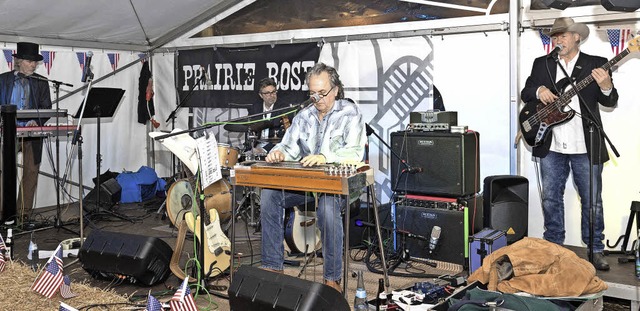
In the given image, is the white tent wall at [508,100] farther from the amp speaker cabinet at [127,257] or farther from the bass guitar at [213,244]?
the amp speaker cabinet at [127,257]

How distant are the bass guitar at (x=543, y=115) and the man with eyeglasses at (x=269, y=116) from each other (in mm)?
2505

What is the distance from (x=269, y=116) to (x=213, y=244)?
2.55 meters

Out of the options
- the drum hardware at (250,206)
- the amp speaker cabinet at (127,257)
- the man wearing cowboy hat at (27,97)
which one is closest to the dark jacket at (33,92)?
the man wearing cowboy hat at (27,97)

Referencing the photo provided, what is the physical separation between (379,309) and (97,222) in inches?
182

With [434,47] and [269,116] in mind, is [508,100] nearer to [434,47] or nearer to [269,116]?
[434,47]

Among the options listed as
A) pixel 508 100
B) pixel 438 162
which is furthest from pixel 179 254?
pixel 508 100

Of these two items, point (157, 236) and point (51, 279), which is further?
point (157, 236)

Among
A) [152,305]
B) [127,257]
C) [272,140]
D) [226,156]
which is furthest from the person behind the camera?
[272,140]

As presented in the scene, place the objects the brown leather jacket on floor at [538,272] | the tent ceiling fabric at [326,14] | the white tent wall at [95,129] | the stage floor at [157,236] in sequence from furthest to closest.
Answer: the white tent wall at [95,129], the tent ceiling fabric at [326,14], the stage floor at [157,236], the brown leather jacket on floor at [538,272]

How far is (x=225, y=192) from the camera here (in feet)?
19.4

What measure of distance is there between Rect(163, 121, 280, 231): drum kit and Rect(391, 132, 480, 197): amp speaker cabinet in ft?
4.07

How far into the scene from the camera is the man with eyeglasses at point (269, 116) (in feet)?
22.9

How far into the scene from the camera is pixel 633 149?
5.61 meters

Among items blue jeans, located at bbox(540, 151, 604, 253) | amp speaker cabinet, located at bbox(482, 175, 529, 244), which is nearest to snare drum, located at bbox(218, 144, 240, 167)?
amp speaker cabinet, located at bbox(482, 175, 529, 244)
